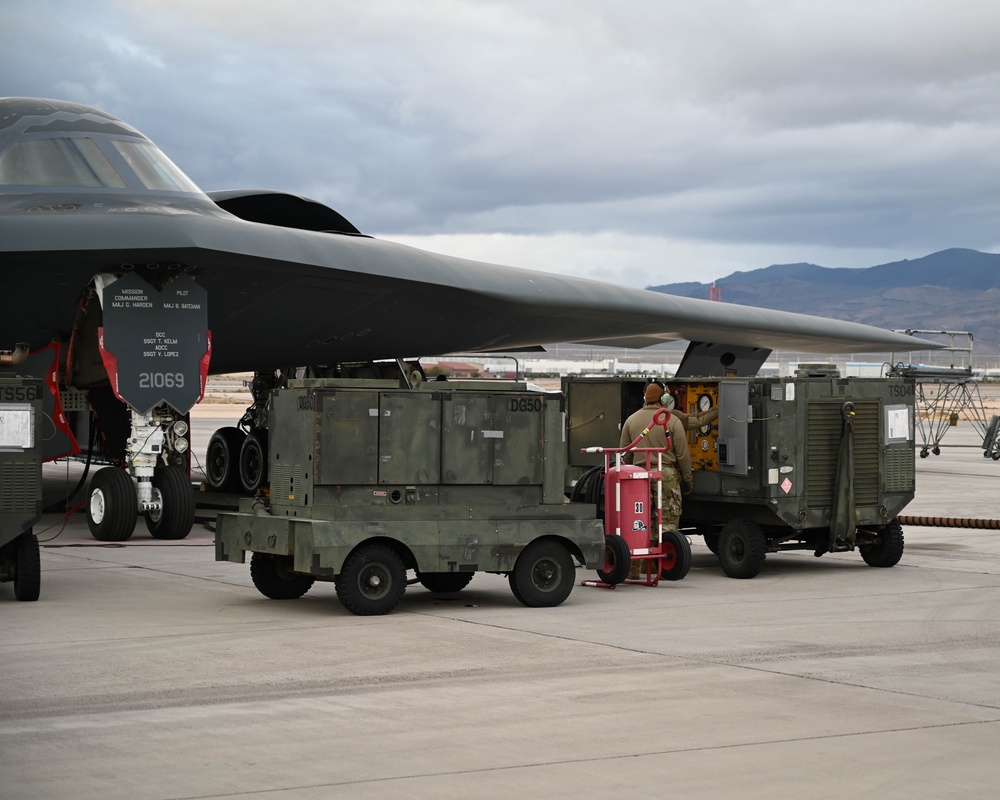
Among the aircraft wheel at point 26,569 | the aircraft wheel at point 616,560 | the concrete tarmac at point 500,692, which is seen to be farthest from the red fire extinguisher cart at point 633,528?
the aircraft wheel at point 26,569

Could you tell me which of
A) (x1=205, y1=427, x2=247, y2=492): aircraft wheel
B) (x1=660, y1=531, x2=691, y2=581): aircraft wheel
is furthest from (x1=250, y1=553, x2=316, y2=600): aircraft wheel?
(x1=205, y1=427, x2=247, y2=492): aircraft wheel

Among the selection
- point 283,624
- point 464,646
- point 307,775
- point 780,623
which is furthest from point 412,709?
point 780,623

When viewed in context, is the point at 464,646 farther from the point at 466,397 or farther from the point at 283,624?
the point at 466,397

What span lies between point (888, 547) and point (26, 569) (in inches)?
286

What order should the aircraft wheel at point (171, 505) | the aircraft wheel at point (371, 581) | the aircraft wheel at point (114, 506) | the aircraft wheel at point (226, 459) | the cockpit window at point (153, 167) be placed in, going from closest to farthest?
1. the aircraft wheel at point (371, 581)
2. the aircraft wheel at point (114, 506)
3. the aircraft wheel at point (171, 505)
4. the cockpit window at point (153, 167)
5. the aircraft wheel at point (226, 459)

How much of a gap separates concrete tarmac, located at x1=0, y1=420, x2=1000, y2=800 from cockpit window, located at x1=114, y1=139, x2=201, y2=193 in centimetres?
506

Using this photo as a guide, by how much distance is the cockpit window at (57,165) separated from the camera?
13312mm

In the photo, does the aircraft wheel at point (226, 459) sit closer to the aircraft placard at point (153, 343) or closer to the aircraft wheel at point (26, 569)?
the aircraft placard at point (153, 343)

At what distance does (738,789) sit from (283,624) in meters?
4.18

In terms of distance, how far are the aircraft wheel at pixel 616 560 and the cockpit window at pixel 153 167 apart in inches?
263

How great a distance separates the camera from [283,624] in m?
8.12

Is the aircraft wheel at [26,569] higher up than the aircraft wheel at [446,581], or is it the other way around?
the aircraft wheel at [26,569]

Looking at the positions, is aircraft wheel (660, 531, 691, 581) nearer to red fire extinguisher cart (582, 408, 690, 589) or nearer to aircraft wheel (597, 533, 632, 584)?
red fire extinguisher cart (582, 408, 690, 589)

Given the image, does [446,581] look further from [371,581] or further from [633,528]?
[633,528]
